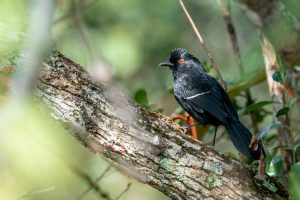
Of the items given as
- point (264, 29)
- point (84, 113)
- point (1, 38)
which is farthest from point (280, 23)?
point (1, 38)

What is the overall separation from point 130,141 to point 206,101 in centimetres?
151

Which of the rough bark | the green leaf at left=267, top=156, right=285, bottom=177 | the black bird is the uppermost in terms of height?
the black bird

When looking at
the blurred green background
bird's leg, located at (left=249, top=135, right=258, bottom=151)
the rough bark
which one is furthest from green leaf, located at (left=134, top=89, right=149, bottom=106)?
the rough bark

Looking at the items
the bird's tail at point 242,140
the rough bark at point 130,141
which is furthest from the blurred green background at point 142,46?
the rough bark at point 130,141

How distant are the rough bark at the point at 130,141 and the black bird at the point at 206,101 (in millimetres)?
916

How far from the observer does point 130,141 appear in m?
2.65

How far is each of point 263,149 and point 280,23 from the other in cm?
150

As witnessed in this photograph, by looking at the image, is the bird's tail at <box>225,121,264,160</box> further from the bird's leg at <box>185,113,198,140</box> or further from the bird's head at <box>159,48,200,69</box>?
the bird's head at <box>159,48,200,69</box>

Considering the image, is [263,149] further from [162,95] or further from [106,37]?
[162,95]

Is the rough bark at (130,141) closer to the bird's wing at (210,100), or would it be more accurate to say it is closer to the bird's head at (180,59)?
the bird's wing at (210,100)

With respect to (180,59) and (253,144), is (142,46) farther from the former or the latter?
(253,144)

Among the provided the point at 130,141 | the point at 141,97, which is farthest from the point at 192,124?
the point at 130,141

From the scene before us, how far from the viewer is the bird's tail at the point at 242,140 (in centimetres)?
343

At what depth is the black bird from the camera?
383 centimetres
